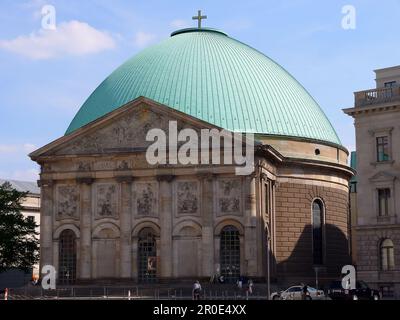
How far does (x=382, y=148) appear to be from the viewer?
60250mm

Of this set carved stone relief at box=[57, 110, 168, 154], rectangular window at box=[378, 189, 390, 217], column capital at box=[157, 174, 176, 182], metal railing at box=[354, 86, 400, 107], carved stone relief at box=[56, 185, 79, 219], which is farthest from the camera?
carved stone relief at box=[56, 185, 79, 219]

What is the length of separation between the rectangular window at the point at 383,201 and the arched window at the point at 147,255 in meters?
18.4

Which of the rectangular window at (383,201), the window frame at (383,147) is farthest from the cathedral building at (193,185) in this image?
the window frame at (383,147)

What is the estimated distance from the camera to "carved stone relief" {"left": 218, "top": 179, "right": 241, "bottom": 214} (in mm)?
66562

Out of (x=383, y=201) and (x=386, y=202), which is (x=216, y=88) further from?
(x=386, y=202)

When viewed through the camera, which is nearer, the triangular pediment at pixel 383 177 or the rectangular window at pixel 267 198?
the triangular pediment at pixel 383 177

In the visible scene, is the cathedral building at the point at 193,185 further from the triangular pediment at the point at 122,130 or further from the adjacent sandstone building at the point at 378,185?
the adjacent sandstone building at the point at 378,185

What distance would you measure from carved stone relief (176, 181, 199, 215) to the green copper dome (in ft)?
22.1

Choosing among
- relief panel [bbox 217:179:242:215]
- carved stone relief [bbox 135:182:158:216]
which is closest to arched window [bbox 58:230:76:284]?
carved stone relief [bbox 135:182:158:216]

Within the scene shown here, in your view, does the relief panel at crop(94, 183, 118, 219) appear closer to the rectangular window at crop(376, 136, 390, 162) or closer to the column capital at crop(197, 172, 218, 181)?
the column capital at crop(197, 172, 218, 181)

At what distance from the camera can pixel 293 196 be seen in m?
74.1

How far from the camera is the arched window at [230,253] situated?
219ft

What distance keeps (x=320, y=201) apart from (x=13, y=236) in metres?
27.0
